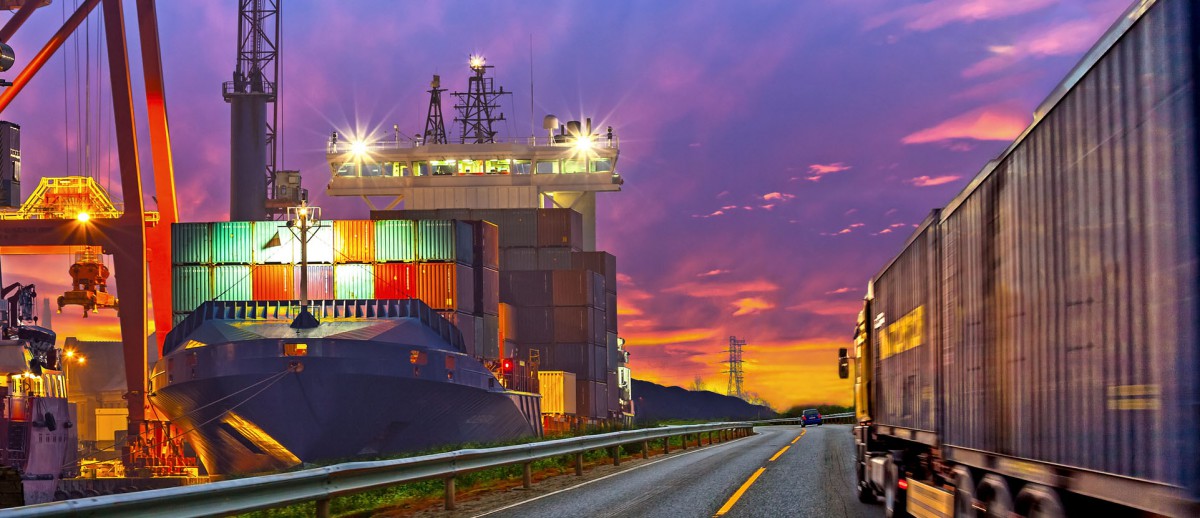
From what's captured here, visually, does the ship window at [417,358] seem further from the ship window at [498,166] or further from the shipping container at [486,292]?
the ship window at [498,166]

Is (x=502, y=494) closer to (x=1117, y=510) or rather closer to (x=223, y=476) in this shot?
(x=1117, y=510)

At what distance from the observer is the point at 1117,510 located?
19.8 feet

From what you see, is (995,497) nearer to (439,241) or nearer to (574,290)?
(439,241)

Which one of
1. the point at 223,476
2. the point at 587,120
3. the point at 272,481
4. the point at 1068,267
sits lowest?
the point at 223,476

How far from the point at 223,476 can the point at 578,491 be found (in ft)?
79.9

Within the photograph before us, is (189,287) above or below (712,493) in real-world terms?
above

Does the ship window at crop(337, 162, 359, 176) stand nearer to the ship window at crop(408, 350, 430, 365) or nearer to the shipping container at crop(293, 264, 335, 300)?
the shipping container at crop(293, 264, 335, 300)

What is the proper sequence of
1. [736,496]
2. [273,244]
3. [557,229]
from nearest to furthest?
[736,496] → [273,244] → [557,229]

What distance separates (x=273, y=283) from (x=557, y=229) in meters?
21.0

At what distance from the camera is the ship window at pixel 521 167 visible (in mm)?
76875

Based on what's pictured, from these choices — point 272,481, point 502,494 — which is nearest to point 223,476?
point 502,494

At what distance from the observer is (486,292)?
52375 millimetres

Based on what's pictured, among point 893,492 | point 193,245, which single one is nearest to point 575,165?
point 193,245

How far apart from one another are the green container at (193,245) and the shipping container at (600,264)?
22102 mm
